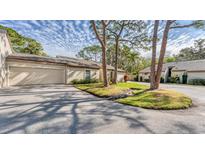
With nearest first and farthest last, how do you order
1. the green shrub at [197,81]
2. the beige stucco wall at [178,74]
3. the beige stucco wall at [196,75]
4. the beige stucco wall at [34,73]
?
1. the beige stucco wall at [34,73]
2. the green shrub at [197,81]
3. the beige stucco wall at [196,75]
4. the beige stucco wall at [178,74]

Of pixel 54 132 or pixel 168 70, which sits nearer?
pixel 54 132

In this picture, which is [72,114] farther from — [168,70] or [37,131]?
[168,70]

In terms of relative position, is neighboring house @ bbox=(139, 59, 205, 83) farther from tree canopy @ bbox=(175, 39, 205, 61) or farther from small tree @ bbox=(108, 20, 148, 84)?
tree canopy @ bbox=(175, 39, 205, 61)

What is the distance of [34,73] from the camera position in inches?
540

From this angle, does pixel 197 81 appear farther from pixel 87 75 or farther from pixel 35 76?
pixel 35 76

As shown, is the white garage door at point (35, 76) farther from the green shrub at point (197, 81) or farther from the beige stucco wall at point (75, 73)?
the green shrub at point (197, 81)

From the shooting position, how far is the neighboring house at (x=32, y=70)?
1154 centimetres

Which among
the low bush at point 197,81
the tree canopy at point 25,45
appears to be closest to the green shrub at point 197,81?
the low bush at point 197,81

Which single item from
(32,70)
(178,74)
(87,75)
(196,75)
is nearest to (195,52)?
(178,74)

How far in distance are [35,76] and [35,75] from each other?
109 millimetres

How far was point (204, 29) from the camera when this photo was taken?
837 centimetres

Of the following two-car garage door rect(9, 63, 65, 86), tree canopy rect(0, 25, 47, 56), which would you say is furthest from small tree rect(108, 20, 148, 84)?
tree canopy rect(0, 25, 47, 56)
